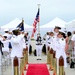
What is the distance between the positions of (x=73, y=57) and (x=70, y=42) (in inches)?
33.3

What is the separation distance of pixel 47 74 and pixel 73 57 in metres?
2.17

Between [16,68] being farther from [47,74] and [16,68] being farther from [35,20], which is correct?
[35,20]

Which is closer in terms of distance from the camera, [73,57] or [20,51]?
[20,51]

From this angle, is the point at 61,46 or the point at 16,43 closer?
the point at 61,46

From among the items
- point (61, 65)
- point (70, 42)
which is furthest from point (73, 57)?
point (61, 65)

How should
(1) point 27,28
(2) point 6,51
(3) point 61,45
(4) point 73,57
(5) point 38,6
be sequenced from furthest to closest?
(5) point 38,6 → (1) point 27,28 → (2) point 6,51 → (4) point 73,57 → (3) point 61,45

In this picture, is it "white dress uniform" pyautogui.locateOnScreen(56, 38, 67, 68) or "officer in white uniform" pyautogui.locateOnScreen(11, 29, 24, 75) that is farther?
"officer in white uniform" pyautogui.locateOnScreen(11, 29, 24, 75)

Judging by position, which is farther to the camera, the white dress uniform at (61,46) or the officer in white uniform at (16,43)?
the officer in white uniform at (16,43)

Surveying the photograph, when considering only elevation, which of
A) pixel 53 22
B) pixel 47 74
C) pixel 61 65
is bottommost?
pixel 47 74

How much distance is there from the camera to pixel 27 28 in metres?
26.4

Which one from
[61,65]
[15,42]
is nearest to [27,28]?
[15,42]

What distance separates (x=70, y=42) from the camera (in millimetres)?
14578

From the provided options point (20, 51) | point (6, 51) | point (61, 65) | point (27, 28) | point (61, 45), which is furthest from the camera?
point (27, 28)

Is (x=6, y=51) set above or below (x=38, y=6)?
below
